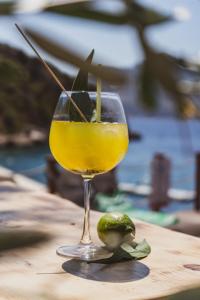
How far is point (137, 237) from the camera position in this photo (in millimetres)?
991

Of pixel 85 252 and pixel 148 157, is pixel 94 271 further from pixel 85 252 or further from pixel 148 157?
pixel 148 157

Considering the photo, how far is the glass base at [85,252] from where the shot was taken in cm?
80

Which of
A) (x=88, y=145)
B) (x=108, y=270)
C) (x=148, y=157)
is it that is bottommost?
(x=148, y=157)

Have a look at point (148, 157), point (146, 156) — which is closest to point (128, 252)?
point (146, 156)

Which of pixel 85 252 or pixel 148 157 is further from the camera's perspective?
pixel 148 157

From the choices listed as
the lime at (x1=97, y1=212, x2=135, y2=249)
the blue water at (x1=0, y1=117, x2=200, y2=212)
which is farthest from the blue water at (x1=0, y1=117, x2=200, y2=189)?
the lime at (x1=97, y1=212, x2=135, y2=249)

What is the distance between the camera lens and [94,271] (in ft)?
2.41

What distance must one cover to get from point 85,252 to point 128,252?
0.08 m

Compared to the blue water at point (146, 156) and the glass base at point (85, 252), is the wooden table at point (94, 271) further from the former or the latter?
the blue water at point (146, 156)

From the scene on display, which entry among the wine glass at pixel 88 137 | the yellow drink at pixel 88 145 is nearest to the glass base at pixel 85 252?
the wine glass at pixel 88 137

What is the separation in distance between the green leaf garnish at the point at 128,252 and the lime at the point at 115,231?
0.01 metres

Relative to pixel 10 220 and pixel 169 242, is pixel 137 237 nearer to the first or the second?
pixel 169 242

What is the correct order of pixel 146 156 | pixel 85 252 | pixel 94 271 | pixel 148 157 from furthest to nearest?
pixel 148 157, pixel 146 156, pixel 85 252, pixel 94 271

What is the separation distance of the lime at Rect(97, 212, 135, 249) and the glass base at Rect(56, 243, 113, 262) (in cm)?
2
